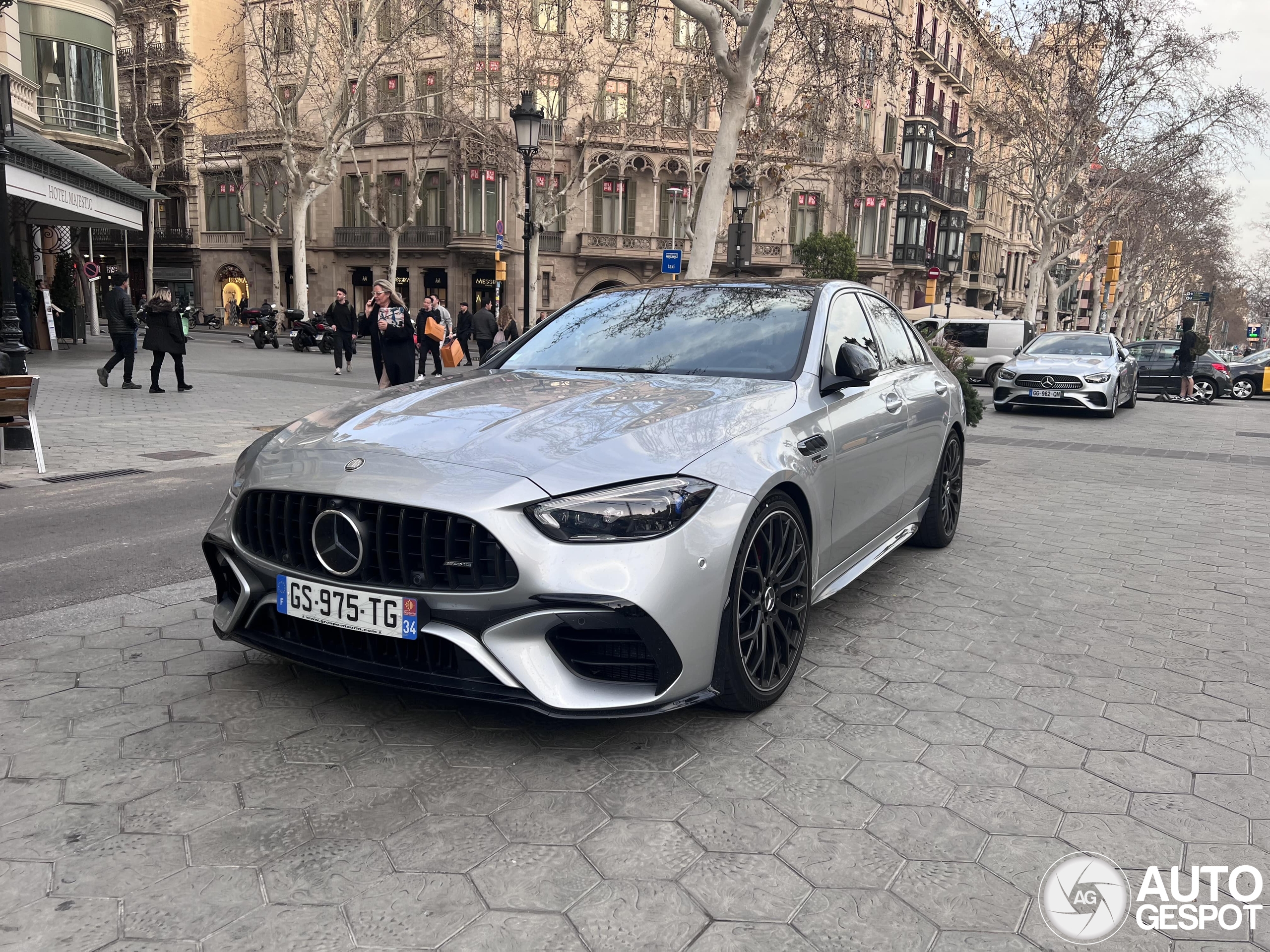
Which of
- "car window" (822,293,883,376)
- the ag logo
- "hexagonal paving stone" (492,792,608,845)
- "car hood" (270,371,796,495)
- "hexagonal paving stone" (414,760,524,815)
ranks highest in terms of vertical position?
"car window" (822,293,883,376)

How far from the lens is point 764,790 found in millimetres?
2816

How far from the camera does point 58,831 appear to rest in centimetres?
250

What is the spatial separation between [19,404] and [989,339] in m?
26.3

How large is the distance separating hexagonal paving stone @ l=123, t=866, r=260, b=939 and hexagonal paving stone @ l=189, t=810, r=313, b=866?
5 centimetres

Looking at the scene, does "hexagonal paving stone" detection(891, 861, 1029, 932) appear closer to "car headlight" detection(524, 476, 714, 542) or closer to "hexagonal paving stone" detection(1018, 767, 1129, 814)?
"hexagonal paving stone" detection(1018, 767, 1129, 814)

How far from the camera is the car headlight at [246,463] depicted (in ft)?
10.7

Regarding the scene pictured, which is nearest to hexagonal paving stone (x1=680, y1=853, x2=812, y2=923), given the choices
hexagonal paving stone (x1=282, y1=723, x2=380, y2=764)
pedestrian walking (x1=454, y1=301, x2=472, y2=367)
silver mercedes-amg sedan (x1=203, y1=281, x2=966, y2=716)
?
silver mercedes-amg sedan (x1=203, y1=281, x2=966, y2=716)

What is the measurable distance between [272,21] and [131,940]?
36539mm

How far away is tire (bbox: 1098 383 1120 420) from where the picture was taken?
54.0 ft

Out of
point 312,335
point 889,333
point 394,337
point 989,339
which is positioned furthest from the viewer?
point 312,335

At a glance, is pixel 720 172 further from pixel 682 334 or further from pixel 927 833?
pixel 927 833

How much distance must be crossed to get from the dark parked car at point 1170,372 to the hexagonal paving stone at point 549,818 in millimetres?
24179

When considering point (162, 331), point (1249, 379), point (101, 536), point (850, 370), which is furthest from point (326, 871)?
point (1249, 379)

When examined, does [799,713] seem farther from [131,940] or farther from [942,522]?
[942,522]
